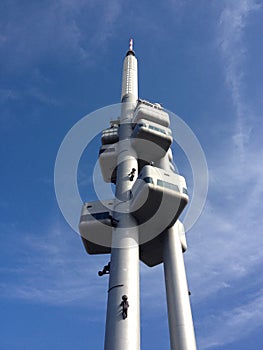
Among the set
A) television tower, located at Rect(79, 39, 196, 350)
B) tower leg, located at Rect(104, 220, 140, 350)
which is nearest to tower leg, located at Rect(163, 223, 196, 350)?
television tower, located at Rect(79, 39, 196, 350)

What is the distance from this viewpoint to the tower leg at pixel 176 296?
939 inches

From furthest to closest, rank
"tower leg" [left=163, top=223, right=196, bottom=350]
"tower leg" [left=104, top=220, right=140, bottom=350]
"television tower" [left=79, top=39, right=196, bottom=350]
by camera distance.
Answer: "tower leg" [left=163, top=223, right=196, bottom=350], "television tower" [left=79, top=39, right=196, bottom=350], "tower leg" [left=104, top=220, right=140, bottom=350]

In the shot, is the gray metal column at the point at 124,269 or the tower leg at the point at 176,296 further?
the tower leg at the point at 176,296

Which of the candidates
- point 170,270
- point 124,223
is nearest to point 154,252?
point 170,270

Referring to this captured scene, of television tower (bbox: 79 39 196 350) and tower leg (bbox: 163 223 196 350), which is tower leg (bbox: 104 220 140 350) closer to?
television tower (bbox: 79 39 196 350)

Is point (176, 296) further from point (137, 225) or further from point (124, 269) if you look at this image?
point (137, 225)

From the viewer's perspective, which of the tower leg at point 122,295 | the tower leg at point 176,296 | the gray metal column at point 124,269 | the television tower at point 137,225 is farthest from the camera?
the tower leg at point 176,296

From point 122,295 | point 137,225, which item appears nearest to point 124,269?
point 122,295

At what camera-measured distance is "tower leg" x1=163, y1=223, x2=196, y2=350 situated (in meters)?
23.8

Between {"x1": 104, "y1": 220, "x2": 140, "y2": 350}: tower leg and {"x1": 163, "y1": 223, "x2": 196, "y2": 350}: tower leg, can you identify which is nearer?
{"x1": 104, "y1": 220, "x2": 140, "y2": 350}: tower leg

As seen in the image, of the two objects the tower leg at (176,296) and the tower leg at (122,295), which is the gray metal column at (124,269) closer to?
the tower leg at (122,295)

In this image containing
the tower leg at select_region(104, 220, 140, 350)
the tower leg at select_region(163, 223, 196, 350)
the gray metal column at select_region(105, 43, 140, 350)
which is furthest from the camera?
the tower leg at select_region(163, 223, 196, 350)

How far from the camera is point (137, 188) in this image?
28281mm

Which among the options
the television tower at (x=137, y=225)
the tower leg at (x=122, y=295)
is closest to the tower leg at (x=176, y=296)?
the television tower at (x=137, y=225)
